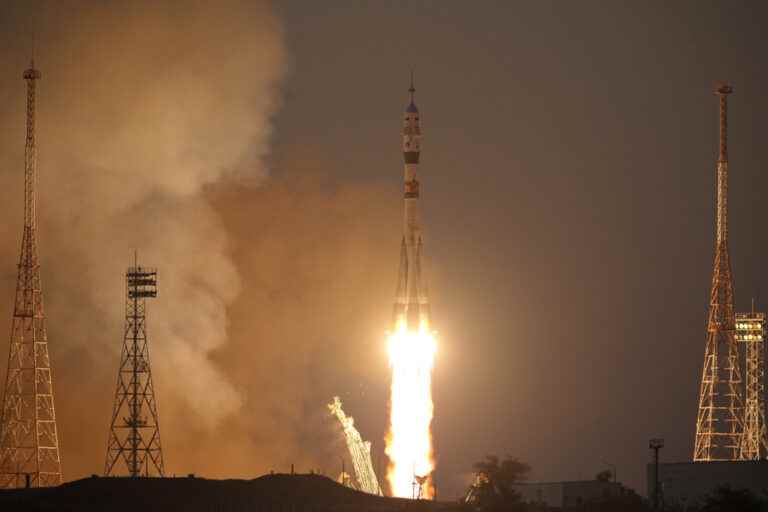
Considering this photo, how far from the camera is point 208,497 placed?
A: 597ft

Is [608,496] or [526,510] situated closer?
[526,510]

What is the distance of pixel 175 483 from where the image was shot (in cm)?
18300

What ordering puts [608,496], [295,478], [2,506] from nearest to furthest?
[2,506] → [295,478] → [608,496]

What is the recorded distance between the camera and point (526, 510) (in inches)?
7313

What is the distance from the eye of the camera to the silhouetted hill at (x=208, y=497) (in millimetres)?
178625

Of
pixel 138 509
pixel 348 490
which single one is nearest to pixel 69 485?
pixel 138 509

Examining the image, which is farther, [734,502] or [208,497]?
[734,502]

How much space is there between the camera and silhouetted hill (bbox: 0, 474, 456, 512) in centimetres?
17862

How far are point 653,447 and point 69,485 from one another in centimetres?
4443

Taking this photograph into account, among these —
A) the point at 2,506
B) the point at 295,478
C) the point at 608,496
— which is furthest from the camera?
the point at 608,496

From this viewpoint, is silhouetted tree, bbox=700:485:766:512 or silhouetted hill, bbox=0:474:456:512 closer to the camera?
silhouetted hill, bbox=0:474:456:512

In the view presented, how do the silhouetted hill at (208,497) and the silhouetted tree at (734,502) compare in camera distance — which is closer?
the silhouetted hill at (208,497)

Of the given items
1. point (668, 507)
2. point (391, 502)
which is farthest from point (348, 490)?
point (668, 507)

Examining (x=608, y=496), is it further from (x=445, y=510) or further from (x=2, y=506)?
(x=2, y=506)
